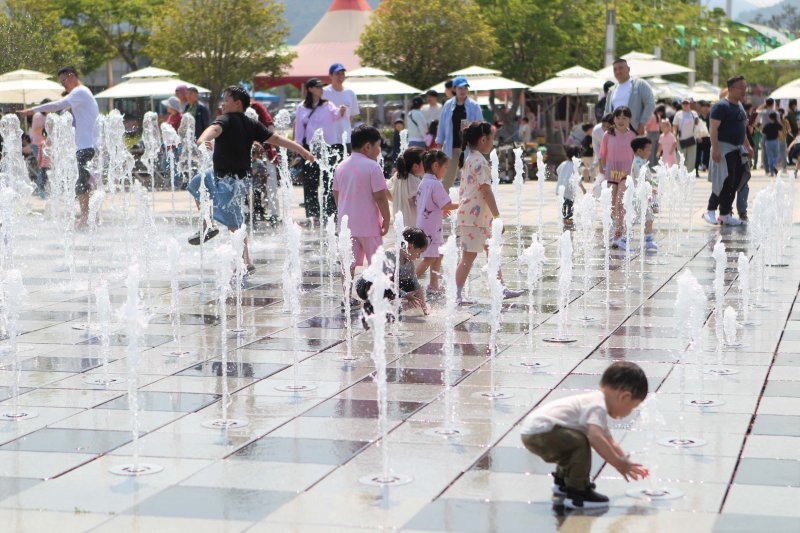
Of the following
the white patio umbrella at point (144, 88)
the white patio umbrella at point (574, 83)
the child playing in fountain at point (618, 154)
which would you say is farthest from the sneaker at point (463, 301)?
the white patio umbrella at point (574, 83)

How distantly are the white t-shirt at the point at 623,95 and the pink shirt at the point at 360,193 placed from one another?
503 cm

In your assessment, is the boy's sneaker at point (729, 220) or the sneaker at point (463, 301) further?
the boy's sneaker at point (729, 220)

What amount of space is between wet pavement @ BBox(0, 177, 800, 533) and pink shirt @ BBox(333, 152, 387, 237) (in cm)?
63

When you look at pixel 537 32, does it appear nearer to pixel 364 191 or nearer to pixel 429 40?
pixel 429 40

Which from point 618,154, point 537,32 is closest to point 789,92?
point 537,32

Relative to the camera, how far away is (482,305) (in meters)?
9.21

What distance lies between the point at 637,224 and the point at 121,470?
9.69 meters

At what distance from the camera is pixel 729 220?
47.9 feet

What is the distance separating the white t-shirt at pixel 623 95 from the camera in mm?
13188

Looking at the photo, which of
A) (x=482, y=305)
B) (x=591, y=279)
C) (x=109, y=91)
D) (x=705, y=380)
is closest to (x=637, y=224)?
Answer: (x=591, y=279)

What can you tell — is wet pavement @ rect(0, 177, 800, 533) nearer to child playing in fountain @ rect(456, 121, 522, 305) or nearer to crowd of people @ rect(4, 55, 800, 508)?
crowd of people @ rect(4, 55, 800, 508)

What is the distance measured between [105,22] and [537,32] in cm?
1641

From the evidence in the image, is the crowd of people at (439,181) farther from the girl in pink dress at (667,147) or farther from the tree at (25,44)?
the tree at (25,44)

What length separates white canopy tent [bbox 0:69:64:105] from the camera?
867 inches
